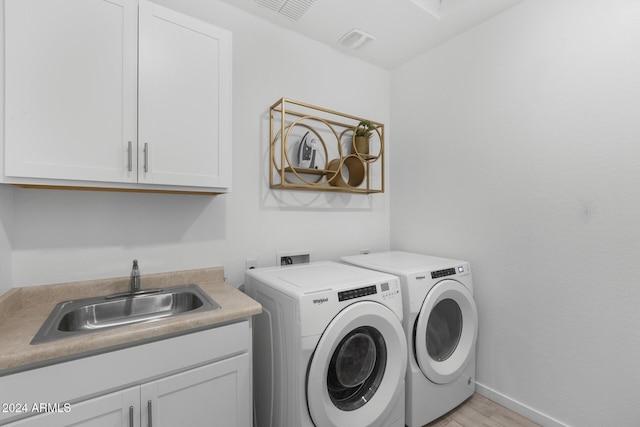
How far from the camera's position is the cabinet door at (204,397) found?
3.54 feet

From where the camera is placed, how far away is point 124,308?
1450 millimetres

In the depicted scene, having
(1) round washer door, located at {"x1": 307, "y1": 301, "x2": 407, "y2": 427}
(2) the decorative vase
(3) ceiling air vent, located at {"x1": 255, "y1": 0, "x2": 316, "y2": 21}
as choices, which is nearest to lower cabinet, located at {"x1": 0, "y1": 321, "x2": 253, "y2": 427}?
(1) round washer door, located at {"x1": 307, "y1": 301, "x2": 407, "y2": 427}

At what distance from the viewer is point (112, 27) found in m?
1.27

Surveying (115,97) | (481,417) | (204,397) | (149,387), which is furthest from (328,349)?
(115,97)

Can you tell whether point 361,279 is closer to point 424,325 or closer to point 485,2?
point 424,325

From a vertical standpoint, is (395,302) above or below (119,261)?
below

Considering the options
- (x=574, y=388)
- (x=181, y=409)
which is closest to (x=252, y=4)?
(x=181, y=409)

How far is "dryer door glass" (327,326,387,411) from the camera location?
1473 millimetres

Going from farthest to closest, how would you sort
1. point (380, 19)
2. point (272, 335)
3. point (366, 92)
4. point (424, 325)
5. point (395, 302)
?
point (366, 92) < point (380, 19) < point (424, 325) < point (395, 302) < point (272, 335)

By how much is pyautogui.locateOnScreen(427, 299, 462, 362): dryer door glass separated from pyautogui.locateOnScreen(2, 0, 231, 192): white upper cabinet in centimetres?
152

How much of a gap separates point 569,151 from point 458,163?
66 cm

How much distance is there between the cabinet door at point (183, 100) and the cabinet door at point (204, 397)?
84cm

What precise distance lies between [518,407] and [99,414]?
2.22 metres

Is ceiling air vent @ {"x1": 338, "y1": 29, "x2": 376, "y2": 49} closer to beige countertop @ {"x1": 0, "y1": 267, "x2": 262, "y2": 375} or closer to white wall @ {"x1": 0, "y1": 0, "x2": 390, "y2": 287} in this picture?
white wall @ {"x1": 0, "y1": 0, "x2": 390, "y2": 287}
